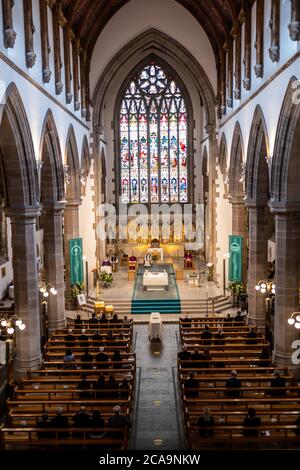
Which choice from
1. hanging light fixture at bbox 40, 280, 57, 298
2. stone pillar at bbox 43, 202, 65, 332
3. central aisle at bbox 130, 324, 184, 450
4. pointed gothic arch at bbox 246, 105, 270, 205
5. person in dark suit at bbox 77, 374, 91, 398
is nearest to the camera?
central aisle at bbox 130, 324, 184, 450

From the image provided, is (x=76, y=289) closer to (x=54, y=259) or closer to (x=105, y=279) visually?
(x=54, y=259)

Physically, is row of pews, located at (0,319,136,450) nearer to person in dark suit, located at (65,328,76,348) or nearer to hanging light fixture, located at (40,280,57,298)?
person in dark suit, located at (65,328,76,348)

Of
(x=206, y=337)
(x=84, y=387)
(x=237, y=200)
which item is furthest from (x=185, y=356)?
(x=237, y=200)

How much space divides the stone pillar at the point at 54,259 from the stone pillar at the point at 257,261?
677 cm

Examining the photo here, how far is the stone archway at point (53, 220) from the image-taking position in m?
17.1

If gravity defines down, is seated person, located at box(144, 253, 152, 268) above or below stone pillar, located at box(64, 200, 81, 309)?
below

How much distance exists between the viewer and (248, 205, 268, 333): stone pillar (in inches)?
692

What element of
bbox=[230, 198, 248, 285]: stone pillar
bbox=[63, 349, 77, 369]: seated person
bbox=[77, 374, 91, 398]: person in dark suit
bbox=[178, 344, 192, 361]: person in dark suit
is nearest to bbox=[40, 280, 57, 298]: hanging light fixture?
bbox=[63, 349, 77, 369]: seated person

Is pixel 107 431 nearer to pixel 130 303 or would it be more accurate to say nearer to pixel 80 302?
pixel 80 302

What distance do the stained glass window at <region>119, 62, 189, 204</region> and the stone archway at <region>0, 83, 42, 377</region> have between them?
17885 mm

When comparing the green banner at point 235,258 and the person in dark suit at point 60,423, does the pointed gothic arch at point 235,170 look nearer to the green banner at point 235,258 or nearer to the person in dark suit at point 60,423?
the green banner at point 235,258

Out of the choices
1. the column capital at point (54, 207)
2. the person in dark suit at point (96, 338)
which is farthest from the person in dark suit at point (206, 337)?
the column capital at point (54, 207)

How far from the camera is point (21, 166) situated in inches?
526
